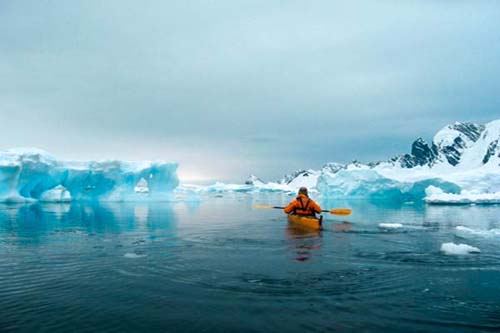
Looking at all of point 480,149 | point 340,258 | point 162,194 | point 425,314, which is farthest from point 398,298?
point 480,149

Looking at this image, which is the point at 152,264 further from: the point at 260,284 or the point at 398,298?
the point at 398,298

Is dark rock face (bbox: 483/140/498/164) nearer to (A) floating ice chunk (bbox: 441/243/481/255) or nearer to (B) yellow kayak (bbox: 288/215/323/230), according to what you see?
(B) yellow kayak (bbox: 288/215/323/230)

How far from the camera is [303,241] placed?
11.6 metres

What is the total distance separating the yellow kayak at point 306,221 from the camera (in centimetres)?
1439

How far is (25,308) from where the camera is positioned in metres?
5.27

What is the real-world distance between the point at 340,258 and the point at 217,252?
2.75 meters

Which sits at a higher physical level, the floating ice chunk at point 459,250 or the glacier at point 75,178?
the glacier at point 75,178

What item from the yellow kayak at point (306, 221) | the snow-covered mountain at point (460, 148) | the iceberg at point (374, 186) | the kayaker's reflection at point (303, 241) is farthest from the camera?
the snow-covered mountain at point (460, 148)

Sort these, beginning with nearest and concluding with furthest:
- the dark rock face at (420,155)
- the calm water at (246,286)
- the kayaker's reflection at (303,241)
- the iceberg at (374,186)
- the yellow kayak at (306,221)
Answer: the calm water at (246,286)
the kayaker's reflection at (303,241)
the yellow kayak at (306,221)
the iceberg at (374,186)
the dark rock face at (420,155)

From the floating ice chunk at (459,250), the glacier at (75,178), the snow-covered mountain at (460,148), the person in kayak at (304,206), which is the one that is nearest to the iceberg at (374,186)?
the glacier at (75,178)

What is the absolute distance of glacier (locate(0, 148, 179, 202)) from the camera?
106 feet

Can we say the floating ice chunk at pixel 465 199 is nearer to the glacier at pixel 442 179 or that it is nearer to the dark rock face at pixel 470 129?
the glacier at pixel 442 179

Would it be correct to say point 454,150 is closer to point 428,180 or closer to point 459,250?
point 428,180

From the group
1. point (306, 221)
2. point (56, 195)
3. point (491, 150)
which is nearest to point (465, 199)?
point (306, 221)
